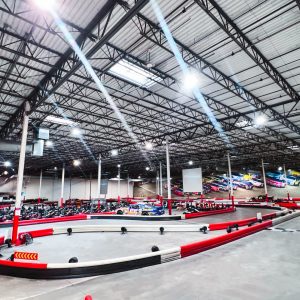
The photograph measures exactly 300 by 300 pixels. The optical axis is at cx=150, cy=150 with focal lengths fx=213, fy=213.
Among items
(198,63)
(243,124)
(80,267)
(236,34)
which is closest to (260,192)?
(243,124)

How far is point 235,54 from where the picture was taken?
26.6 ft

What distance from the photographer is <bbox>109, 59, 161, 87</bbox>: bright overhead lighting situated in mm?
7777

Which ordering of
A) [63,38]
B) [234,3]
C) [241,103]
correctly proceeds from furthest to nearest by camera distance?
[241,103] → [63,38] → [234,3]

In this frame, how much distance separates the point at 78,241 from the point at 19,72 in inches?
290

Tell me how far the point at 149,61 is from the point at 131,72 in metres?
0.89

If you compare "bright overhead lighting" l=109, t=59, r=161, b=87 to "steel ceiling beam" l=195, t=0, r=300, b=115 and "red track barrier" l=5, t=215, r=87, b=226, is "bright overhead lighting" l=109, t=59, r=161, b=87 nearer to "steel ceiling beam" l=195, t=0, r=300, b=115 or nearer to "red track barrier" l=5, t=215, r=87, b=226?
"steel ceiling beam" l=195, t=0, r=300, b=115

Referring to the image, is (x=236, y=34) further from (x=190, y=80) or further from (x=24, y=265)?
(x=24, y=265)

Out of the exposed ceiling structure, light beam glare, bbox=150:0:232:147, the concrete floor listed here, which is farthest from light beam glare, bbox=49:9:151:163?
the concrete floor

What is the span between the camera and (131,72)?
319 inches

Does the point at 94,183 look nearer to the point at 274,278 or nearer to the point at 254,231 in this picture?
the point at 254,231

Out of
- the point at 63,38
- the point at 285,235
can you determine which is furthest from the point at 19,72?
the point at 285,235

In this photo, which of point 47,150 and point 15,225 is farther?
point 47,150

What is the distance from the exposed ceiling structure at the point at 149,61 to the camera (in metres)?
6.16

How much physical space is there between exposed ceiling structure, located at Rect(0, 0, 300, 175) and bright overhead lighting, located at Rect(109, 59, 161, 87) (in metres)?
0.04
